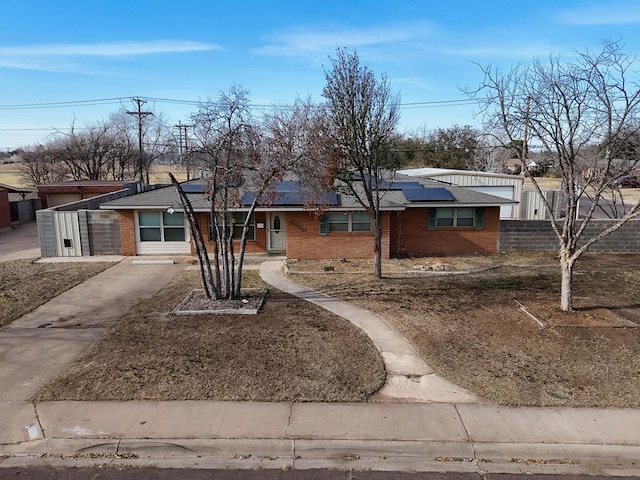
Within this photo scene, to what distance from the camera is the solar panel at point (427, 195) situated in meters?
18.9

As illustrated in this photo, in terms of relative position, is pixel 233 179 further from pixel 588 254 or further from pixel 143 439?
pixel 588 254

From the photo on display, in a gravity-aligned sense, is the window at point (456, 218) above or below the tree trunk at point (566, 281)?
above

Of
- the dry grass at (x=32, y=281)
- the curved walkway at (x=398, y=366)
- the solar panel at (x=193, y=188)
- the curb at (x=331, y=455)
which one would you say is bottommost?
the curb at (x=331, y=455)

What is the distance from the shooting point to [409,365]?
849 cm

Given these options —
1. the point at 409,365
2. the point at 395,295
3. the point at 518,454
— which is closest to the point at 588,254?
the point at 395,295

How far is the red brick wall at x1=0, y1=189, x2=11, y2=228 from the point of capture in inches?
1101

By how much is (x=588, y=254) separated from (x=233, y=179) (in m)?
14.5

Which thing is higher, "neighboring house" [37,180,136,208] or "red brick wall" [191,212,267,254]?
"neighboring house" [37,180,136,208]

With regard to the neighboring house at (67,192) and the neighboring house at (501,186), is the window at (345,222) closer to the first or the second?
the neighboring house at (501,186)

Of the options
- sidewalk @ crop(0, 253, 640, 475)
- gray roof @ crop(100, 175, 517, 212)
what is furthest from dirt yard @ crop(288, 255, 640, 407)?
gray roof @ crop(100, 175, 517, 212)

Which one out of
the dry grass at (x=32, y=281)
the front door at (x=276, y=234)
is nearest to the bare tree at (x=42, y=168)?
the dry grass at (x=32, y=281)

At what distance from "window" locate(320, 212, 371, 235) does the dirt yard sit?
1478 mm

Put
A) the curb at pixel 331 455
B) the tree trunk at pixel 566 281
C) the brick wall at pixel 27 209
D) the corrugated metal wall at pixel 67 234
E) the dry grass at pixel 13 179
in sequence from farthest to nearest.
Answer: the dry grass at pixel 13 179 → the brick wall at pixel 27 209 → the corrugated metal wall at pixel 67 234 → the tree trunk at pixel 566 281 → the curb at pixel 331 455

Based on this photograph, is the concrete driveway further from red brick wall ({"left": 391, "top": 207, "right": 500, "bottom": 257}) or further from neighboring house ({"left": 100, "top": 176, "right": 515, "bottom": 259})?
red brick wall ({"left": 391, "top": 207, "right": 500, "bottom": 257})
